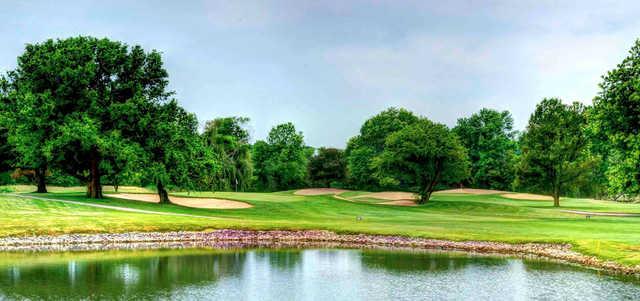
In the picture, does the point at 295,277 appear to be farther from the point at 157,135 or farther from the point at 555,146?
the point at 555,146

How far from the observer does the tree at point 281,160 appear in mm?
110062

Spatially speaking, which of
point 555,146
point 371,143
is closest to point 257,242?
point 555,146

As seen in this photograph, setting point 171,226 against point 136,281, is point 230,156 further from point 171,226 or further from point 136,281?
point 136,281

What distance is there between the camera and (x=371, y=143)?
104 meters

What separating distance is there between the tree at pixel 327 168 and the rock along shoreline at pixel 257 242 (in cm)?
6572

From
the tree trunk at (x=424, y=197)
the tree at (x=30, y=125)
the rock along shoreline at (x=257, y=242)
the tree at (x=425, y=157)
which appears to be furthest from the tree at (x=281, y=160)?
the rock along shoreline at (x=257, y=242)

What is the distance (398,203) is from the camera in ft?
225

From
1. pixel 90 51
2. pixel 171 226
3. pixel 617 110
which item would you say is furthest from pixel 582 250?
pixel 90 51

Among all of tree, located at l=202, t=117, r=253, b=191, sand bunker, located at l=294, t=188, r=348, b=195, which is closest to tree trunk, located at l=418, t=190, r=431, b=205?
tree, located at l=202, t=117, r=253, b=191

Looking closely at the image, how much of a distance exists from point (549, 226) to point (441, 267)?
19148mm

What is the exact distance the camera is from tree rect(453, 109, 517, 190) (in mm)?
100938

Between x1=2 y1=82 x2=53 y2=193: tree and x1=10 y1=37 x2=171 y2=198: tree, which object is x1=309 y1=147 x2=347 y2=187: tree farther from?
x1=2 y1=82 x2=53 y2=193: tree

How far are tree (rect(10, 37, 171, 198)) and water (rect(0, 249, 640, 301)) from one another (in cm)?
2221

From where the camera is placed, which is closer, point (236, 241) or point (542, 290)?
point (542, 290)
